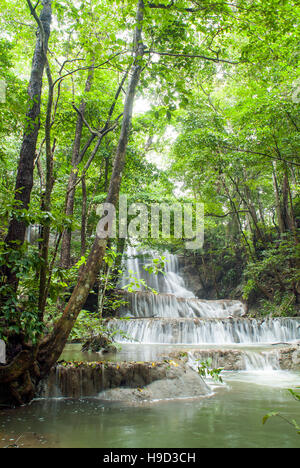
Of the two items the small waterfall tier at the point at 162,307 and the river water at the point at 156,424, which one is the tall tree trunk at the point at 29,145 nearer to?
the river water at the point at 156,424

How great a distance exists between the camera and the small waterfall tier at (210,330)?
9.82 metres

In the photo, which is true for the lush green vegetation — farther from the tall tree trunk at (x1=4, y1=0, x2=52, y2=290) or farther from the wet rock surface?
the wet rock surface

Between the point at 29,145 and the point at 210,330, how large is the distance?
8.47m

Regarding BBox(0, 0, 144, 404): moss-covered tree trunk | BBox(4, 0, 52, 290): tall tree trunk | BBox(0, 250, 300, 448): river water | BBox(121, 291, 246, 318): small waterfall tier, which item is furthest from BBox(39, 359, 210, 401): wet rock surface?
BBox(121, 291, 246, 318): small waterfall tier

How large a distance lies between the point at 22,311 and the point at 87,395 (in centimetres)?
154

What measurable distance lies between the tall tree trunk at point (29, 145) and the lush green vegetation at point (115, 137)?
0.05 ft

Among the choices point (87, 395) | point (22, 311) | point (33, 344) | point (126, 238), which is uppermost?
point (126, 238)

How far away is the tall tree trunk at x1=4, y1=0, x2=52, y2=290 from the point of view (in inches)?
133

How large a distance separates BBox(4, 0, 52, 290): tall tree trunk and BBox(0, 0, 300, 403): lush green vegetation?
0.05 feet

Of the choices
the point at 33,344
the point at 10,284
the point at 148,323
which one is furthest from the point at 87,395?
the point at 148,323

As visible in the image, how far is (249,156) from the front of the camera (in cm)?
1115

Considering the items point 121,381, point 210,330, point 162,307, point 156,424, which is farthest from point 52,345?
point 162,307

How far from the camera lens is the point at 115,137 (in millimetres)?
10945
